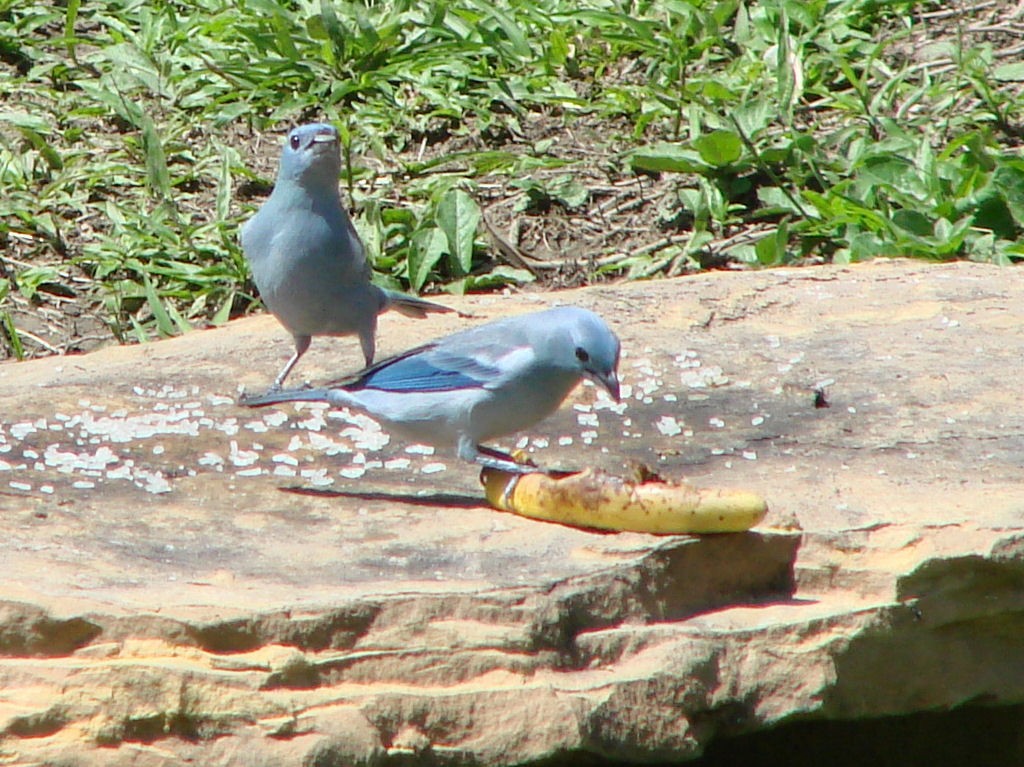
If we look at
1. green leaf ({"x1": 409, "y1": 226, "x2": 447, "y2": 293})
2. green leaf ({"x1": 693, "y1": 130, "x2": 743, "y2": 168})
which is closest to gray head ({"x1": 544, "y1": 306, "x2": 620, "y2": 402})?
green leaf ({"x1": 409, "y1": 226, "x2": 447, "y2": 293})

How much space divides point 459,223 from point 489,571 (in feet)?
10.7

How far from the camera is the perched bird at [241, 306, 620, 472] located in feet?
12.1

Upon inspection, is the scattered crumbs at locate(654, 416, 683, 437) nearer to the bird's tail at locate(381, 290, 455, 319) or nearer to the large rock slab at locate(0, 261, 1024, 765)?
the large rock slab at locate(0, 261, 1024, 765)

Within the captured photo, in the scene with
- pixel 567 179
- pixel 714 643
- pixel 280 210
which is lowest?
pixel 567 179

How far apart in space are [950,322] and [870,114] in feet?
7.21

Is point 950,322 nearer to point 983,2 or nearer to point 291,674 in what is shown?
point 291,674

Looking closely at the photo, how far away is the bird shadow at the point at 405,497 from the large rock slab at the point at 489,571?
1 cm

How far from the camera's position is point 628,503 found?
3469 mm

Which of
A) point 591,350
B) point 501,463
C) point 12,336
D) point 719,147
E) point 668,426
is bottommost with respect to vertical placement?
point 12,336

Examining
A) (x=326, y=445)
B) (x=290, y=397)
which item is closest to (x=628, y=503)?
(x=290, y=397)

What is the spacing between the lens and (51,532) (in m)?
3.45

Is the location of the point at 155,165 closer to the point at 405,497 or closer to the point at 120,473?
the point at 120,473

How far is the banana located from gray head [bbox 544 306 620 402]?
22 centimetres

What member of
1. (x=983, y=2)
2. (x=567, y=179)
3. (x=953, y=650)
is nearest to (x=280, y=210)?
(x=953, y=650)
